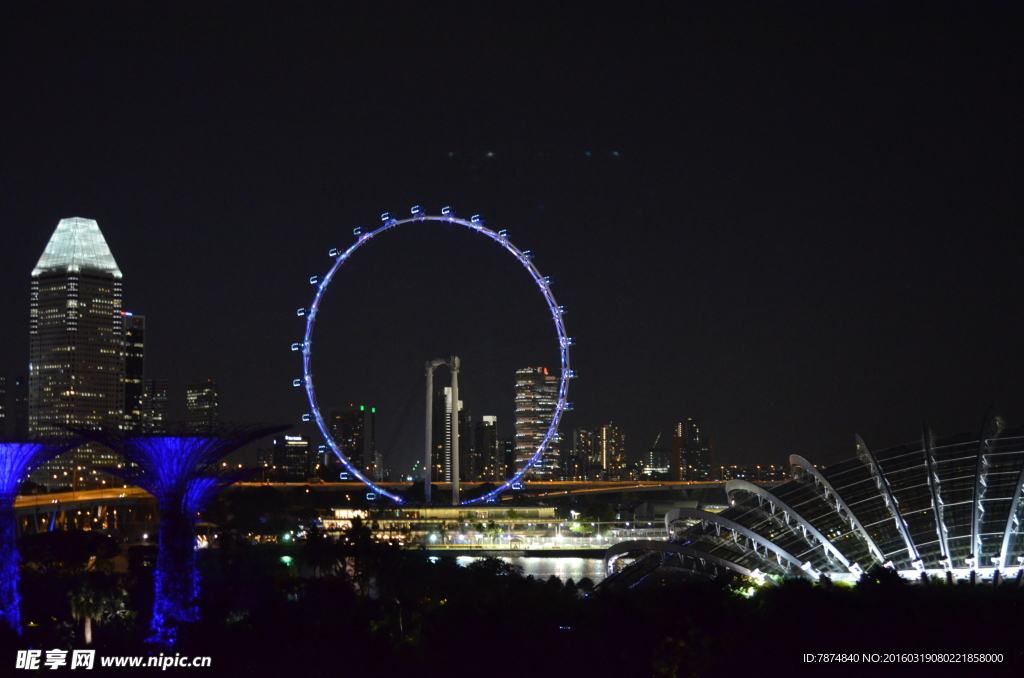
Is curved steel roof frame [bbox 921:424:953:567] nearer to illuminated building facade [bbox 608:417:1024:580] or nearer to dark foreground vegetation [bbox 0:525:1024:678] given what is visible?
illuminated building facade [bbox 608:417:1024:580]

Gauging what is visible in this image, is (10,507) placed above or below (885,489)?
below

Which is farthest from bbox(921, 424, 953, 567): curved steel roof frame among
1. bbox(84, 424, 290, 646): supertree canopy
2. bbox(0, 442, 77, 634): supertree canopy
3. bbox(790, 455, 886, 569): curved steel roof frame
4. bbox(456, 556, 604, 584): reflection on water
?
bbox(0, 442, 77, 634): supertree canopy

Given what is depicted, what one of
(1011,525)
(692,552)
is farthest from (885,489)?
(692,552)

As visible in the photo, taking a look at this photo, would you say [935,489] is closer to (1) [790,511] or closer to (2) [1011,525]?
(2) [1011,525]

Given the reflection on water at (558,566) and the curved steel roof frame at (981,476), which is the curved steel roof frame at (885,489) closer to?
the curved steel roof frame at (981,476)

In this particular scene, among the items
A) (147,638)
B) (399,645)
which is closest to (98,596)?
(147,638)

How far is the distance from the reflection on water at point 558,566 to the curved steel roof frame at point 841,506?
23.8 meters

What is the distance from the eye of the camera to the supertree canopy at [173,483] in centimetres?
3834

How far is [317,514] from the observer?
112438 millimetres

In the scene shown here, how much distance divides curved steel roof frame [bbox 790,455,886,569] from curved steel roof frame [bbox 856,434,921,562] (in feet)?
3.25

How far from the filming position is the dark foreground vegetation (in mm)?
28672

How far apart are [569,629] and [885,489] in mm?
15053

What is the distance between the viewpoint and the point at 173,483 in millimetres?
39250

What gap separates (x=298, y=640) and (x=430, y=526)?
65.7m
